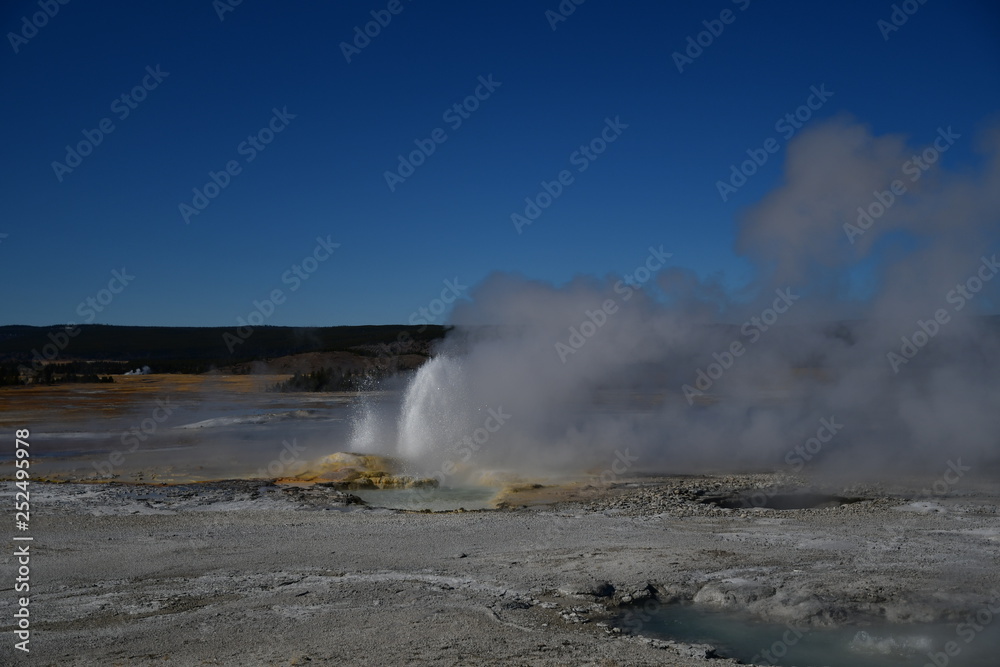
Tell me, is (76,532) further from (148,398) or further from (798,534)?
(148,398)

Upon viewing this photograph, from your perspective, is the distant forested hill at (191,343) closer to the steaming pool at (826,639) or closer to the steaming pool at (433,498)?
the steaming pool at (433,498)

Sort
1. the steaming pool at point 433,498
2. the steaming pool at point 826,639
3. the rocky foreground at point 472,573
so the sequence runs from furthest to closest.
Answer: the steaming pool at point 433,498 < the rocky foreground at point 472,573 < the steaming pool at point 826,639

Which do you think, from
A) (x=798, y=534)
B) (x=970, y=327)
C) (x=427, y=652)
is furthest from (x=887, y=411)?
(x=427, y=652)

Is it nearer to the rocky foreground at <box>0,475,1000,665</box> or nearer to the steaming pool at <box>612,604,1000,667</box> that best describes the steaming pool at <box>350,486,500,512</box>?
the rocky foreground at <box>0,475,1000,665</box>

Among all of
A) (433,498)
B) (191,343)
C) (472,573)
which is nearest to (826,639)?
(472,573)

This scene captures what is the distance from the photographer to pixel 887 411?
19.1m

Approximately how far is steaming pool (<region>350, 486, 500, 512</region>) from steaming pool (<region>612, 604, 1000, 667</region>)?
5.71m

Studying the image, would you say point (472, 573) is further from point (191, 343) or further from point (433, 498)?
point (191, 343)

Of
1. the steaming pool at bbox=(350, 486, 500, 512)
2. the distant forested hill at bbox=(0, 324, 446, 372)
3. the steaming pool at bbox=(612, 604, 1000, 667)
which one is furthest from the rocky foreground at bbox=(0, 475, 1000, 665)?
the distant forested hill at bbox=(0, 324, 446, 372)

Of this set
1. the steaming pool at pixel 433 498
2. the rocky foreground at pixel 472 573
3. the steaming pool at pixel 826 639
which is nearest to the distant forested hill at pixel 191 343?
the steaming pool at pixel 433 498

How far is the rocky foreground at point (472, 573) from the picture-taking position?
18.9 ft

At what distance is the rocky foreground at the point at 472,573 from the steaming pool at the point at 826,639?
17 cm

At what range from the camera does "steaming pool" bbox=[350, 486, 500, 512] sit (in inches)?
482

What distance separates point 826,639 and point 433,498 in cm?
788
